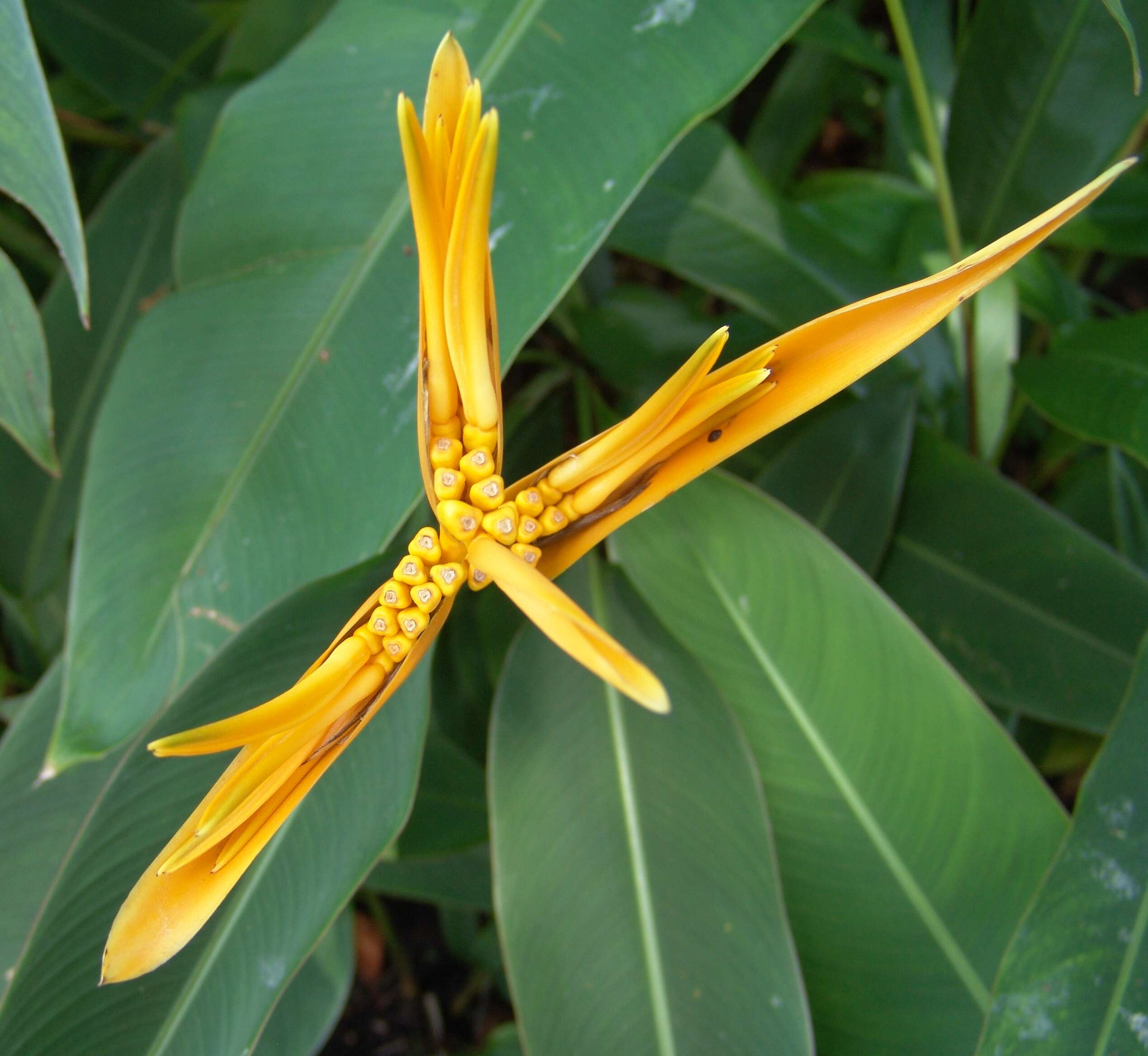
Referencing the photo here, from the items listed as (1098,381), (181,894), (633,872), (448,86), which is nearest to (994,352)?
(1098,381)

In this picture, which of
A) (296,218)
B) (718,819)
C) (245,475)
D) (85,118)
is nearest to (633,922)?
(718,819)

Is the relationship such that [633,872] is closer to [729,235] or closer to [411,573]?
[411,573]

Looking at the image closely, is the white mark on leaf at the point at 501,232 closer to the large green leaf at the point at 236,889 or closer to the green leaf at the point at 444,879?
the large green leaf at the point at 236,889

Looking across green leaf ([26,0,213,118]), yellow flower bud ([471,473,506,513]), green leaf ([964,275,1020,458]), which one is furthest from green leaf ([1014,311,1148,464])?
green leaf ([26,0,213,118])

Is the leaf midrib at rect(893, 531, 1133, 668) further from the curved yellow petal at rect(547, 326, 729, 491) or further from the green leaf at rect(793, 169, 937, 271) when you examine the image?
the curved yellow petal at rect(547, 326, 729, 491)

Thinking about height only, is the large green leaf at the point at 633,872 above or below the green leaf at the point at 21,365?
below

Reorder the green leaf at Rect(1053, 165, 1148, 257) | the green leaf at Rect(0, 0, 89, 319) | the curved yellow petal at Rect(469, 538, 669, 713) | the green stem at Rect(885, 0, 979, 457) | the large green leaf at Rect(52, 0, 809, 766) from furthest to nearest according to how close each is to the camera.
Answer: the green leaf at Rect(1053, 165, 1148, 257)
the green stem at Rect(885, 0, 979, 457)
the large green leaf at Rect(52, 0, 809, 766)
the green leaf at Rect(0, 0, 89, 319)
the curved yellow petal at Rect(469, 538, 669, 713)

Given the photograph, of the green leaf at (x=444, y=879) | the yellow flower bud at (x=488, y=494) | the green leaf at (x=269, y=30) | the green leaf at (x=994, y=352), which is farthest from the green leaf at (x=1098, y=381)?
the green leaf at (x=269, y=30)

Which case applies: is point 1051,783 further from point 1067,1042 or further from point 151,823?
point 151,823
